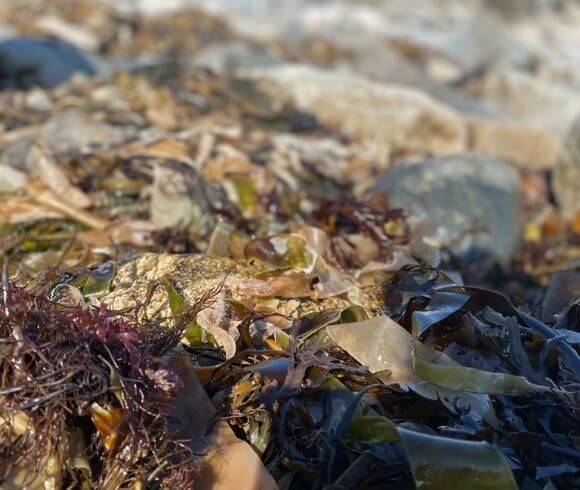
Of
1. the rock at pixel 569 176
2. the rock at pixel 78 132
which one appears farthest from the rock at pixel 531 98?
the rock at pixel 78 132

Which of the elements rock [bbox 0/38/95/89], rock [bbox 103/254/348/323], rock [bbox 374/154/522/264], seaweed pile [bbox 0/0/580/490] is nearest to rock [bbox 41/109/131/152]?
seaweed pile [bbox 0/0/580/490]

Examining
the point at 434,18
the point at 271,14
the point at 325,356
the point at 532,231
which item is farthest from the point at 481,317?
the point at 434,18

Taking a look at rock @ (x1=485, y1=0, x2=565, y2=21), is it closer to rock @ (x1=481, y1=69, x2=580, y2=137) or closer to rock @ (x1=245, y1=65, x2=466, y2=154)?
rock @ (x1=481, y1=69, x2=580, y2=137)

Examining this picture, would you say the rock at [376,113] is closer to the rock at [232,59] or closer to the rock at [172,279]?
the rock at [232,59]

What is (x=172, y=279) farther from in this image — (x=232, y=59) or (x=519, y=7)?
(x=519, y=7)

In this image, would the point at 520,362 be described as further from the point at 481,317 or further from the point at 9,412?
the point at 9,412
